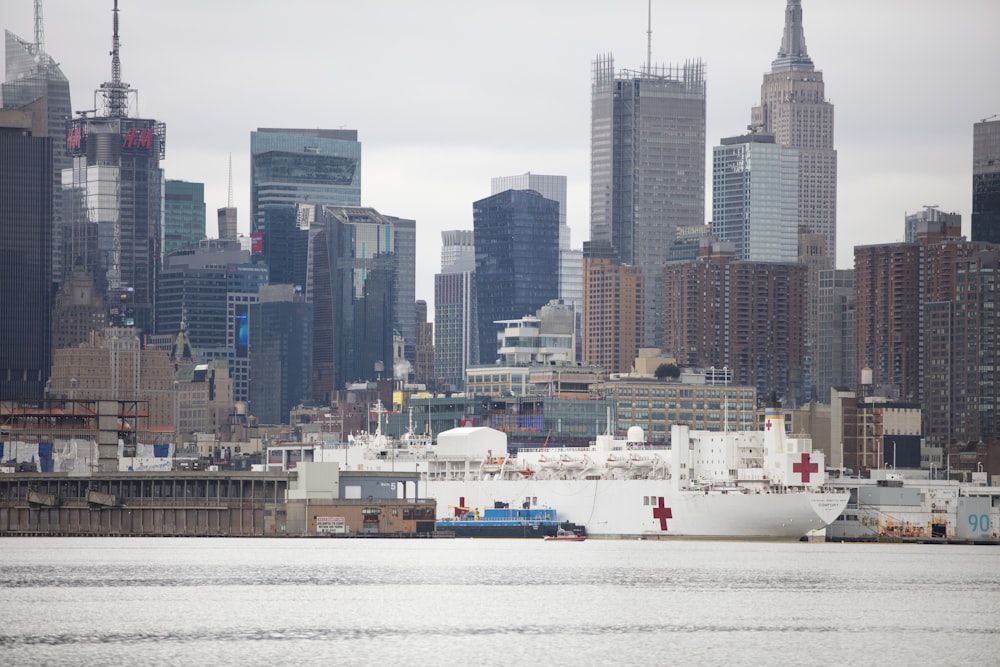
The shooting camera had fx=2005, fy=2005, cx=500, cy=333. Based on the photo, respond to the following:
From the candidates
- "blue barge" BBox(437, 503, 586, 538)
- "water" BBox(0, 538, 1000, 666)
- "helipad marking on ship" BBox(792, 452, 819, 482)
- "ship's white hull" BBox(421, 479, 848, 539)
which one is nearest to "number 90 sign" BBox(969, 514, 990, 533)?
"ship's white hull" BBox(421, 479, 848, 539)

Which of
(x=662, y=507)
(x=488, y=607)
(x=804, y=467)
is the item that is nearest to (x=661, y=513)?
(x=662, y=507)

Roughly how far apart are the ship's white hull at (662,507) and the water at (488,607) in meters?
11.8

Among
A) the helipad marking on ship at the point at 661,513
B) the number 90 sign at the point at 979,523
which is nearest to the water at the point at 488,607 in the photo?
the helipad marking on ship at the point at 661,513

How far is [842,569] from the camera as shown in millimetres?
118125

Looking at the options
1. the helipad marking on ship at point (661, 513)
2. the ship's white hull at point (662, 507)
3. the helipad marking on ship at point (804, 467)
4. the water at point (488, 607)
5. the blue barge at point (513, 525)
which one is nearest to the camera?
the water at point (488, 607)

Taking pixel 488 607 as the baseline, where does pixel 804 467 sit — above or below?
above

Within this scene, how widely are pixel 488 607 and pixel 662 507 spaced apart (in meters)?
61.1

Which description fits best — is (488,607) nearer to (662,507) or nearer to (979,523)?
(662,507)

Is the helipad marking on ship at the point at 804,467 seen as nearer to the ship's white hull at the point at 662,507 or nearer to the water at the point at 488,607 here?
the ship's white hull at the point at 662,507

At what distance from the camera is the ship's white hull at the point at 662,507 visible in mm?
144750

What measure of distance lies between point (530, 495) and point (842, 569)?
4165 centimetres

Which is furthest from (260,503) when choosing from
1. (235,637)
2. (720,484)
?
(235,637)

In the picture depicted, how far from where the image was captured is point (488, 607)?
89250mm

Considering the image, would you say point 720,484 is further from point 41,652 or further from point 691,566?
point 41,652
